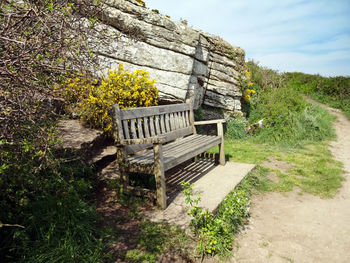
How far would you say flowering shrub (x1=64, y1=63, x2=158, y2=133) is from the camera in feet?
16.9

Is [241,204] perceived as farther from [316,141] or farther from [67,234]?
[316,141]

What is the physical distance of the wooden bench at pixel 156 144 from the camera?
326 centimetres

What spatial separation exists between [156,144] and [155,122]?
4.01 feet

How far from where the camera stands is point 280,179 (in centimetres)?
502

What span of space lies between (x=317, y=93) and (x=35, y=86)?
17.8 metres

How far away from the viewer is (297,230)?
3.26 m

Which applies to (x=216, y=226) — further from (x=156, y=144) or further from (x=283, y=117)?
(x=283, y=117)

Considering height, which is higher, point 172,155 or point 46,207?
point 172,155

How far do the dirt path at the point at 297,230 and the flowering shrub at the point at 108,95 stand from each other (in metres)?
3.34

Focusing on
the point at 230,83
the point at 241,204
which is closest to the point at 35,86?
the point at 241,204

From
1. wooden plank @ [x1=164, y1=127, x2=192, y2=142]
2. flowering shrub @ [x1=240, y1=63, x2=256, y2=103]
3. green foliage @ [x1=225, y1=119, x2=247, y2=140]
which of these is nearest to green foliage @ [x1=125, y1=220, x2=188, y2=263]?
wooden plank @ [x1=164, y1=127, x2=192, y2=142]

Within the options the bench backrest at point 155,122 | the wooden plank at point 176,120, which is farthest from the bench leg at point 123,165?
the wooden plank at point 176,120

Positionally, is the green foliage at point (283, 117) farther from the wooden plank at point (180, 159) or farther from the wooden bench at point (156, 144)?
the wooden plank at point (180, 159)

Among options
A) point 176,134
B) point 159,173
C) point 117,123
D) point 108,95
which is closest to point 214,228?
point 159,173
